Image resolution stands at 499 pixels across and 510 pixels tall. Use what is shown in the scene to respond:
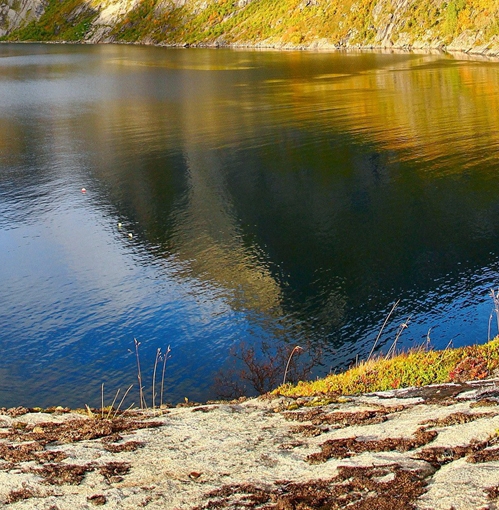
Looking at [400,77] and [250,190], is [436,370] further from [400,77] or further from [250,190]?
[400,77]

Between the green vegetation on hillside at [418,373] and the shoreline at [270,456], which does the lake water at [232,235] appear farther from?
the shoreline at [270,456]

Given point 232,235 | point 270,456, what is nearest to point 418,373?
point 270,456

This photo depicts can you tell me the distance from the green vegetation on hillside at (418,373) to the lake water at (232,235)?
377 inches

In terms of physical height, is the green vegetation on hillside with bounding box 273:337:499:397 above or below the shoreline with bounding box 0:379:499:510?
below

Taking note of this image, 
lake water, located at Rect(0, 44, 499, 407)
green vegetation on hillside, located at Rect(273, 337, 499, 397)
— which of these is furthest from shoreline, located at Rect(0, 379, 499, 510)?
lake water, located at Rect(0, 44, 499, 407)

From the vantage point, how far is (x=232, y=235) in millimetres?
44344

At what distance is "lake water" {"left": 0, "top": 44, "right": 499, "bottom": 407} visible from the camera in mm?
31078

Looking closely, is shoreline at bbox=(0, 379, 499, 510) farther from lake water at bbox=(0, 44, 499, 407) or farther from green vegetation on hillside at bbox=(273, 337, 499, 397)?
lake water at bbox=(0, 44, 499, 407)

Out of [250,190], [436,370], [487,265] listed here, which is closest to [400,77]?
[250,190]

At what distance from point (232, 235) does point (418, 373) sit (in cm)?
2765

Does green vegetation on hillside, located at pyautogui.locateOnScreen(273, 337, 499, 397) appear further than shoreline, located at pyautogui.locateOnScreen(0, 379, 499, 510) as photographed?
Yes

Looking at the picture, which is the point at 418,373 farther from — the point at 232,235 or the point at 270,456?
the point at 232,235

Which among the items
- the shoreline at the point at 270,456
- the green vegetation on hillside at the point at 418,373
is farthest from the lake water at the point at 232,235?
the shoreline at the point at 270,456

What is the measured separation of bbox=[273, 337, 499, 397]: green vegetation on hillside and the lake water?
377 inches
